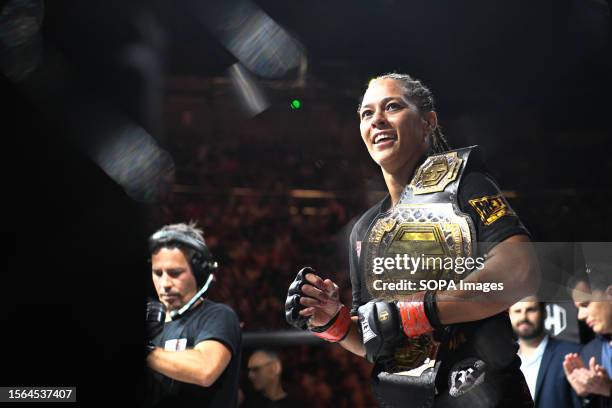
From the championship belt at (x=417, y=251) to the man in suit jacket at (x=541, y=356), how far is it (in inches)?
25.9

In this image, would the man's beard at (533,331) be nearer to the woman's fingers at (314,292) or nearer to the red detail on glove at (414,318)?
the red detail on glove at (414,318)

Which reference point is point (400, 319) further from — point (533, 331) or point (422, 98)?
point (533, 331)

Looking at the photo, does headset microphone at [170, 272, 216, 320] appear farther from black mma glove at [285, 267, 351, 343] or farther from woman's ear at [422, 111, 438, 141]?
woman's ear at [422, 111, 438, 141]

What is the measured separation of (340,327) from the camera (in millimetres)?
1921

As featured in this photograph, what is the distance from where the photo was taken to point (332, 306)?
189 cm

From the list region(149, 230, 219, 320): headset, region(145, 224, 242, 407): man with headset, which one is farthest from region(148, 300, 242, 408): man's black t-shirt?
region(149, 230, 219, 320): headset

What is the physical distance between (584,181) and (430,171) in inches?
41.5

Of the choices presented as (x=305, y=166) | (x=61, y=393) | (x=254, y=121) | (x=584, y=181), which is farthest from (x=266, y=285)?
(x=584, y=181)


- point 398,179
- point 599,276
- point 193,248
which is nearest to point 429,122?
point 398,179

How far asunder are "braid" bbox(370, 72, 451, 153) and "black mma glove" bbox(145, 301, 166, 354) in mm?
1198

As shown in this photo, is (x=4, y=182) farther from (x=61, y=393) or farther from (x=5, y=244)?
(x=61, y=393)

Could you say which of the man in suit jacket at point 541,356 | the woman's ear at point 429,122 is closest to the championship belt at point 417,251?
the woman's ear at point 429,122

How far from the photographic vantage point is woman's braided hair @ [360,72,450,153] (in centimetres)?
209

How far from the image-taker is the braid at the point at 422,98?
6.85 feet
